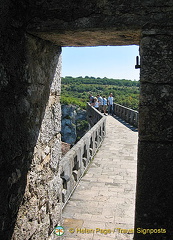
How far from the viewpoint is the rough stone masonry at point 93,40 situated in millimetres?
1659

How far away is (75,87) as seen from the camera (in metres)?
78.9

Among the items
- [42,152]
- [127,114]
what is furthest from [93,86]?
[42,152]

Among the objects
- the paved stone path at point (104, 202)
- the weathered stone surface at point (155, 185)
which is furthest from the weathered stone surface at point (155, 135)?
the paved stone path at point (104, 202)

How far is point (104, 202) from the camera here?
4.39m

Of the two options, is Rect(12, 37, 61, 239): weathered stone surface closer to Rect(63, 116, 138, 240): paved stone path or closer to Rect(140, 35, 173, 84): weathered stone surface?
Rect(63, 116, 138, 240): paved stone path

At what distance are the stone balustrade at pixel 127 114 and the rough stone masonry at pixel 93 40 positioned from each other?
39.6 feet

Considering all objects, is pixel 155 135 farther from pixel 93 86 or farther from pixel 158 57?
pixel 93 86

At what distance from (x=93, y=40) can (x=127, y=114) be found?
13893 mm

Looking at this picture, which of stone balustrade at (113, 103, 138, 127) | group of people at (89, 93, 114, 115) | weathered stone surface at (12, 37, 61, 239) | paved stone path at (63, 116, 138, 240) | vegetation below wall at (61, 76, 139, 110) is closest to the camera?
weathered stone surface at (12, 37, 61, 239)

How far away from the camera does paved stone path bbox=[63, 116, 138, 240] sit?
11.3 feet

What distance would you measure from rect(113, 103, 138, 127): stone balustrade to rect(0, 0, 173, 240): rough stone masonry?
12.1 metres

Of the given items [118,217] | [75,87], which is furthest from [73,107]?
[75,87]

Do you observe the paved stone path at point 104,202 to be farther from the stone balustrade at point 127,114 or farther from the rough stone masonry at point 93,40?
the stone balustrade at point 127,114

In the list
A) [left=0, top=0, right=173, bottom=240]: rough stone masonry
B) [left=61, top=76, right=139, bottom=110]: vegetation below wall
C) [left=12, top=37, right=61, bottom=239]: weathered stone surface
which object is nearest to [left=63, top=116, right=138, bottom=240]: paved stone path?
[left=12, top=37, right=61, bottom=239]: weathered stone surface
